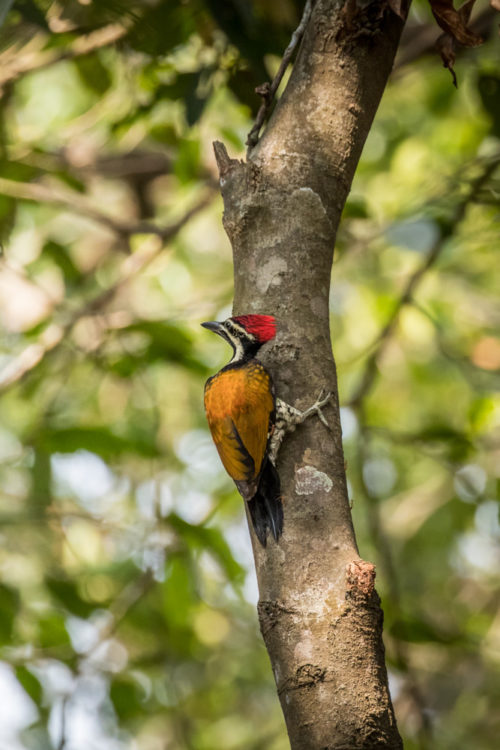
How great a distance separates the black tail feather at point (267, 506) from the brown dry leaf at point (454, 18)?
1262 millimetres

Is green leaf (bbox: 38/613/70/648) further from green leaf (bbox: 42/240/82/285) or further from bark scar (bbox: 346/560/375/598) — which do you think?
bark scar (bbox: 346/560/375/598)

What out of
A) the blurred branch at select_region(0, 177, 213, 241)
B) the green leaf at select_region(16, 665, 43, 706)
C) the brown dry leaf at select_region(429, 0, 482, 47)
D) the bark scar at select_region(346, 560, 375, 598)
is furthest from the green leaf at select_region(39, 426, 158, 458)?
the brown dry leaf at select_region(429, 0, 482, 47)

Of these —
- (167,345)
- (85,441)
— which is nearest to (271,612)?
(85,441)

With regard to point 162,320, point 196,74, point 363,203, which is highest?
point 196,74

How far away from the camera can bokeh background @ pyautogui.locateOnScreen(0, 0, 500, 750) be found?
3.45m

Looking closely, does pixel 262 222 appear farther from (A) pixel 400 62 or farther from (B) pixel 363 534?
(B) pixel 363 534

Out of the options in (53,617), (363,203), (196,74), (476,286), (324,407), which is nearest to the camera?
(324,407)

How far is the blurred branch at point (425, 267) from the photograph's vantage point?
356 cm

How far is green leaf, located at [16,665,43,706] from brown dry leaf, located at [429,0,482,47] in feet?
9.38

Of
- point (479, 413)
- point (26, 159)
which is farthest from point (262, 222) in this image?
point (26, 159)

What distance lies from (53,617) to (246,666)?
120 inches

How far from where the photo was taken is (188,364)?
3.62 meters

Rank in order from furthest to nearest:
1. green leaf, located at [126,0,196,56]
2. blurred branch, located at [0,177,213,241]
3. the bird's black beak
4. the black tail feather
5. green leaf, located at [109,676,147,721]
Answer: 1. blurred branch, located at [0,177,213,241]
2. green leaf, located at [109,676,147,721]
3. green leaf, located at [126,0,196,56]
4. the bird's black beak
5. the black tail feather

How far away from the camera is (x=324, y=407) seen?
1852 millimetres
